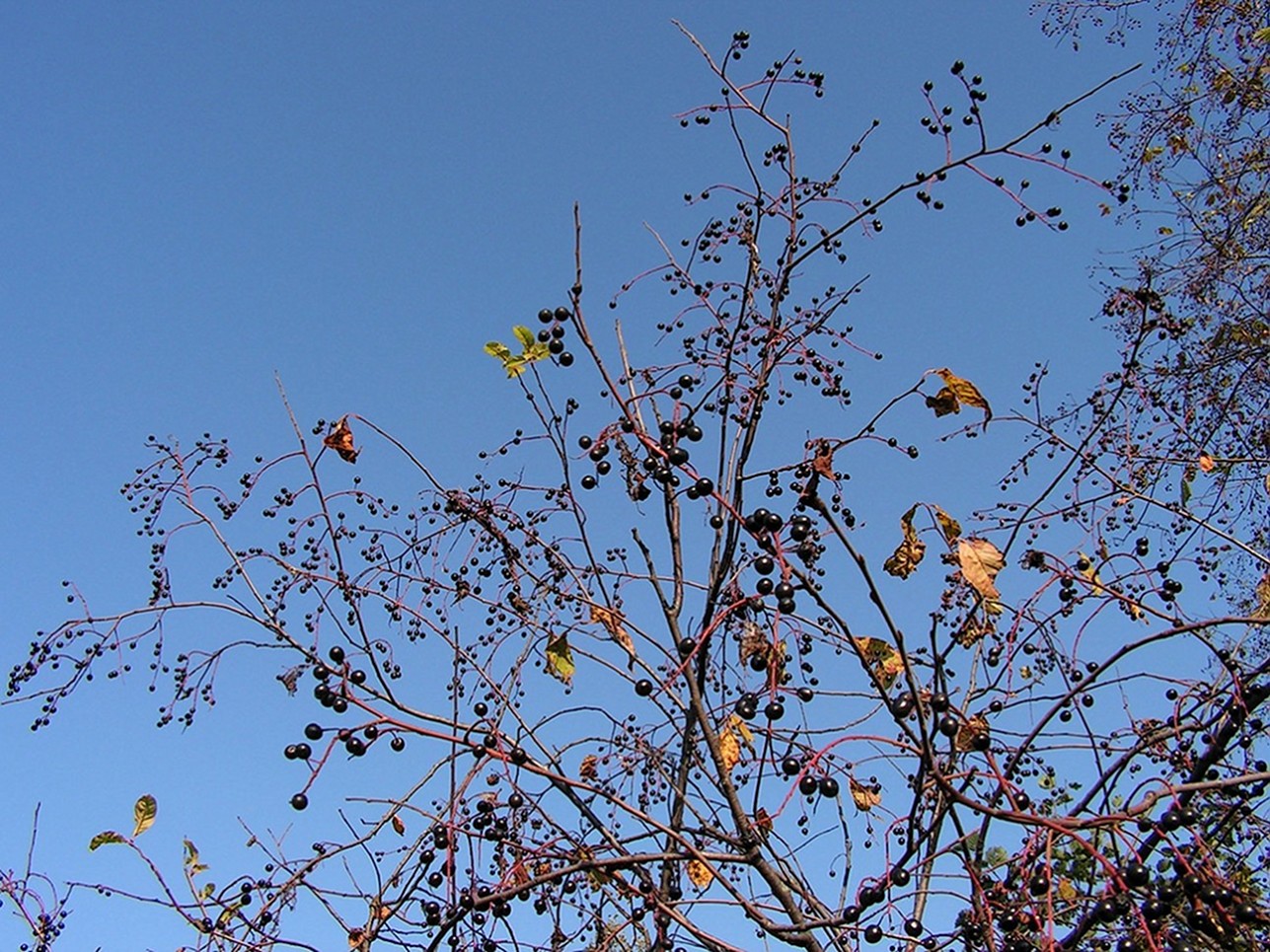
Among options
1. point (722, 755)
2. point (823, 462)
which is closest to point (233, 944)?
point (722, 755)

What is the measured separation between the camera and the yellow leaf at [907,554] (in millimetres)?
2922

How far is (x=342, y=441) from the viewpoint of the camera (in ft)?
11.8

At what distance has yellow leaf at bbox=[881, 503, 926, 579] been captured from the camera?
292 centimetres

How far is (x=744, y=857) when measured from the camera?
2822mm

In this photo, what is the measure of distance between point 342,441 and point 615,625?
43.8 inches

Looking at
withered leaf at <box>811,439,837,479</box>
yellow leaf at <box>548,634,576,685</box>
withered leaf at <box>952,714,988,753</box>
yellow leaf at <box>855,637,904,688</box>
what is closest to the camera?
withered leaf at <box>952,714,988,753</box>

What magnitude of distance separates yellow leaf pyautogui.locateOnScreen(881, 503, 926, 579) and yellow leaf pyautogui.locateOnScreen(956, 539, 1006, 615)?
21 cm

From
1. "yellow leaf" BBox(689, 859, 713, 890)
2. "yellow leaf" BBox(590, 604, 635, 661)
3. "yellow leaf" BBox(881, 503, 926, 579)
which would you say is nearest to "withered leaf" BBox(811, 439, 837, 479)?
"yellow leaf" BBox(881, 503, 926, 579)

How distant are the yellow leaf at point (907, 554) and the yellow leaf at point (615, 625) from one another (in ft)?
3.10

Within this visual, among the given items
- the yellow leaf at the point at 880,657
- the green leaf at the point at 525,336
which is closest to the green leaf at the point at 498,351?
the green leaf at the point at 525,336

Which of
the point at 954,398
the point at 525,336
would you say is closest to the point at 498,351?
the point at 525,336

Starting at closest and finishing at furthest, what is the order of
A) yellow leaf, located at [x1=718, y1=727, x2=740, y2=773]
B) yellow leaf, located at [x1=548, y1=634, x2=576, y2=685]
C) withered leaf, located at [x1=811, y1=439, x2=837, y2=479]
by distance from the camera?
withered leaf, located at [x1=811, y1=439, x2=837, y2=479], yellow leaf, located at [x1=718, y1=727, x2=740, y2=773], yellow leaf, located at [x1=548, y1=634, x2=576, y2=685]

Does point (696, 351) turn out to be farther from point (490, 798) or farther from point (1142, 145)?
point (1142, 145)

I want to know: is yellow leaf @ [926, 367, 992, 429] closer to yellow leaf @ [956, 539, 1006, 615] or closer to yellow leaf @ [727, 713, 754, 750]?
yellow leaf @ [956, 539, 1006, 615]
